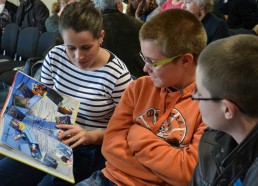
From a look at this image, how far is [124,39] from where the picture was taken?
2504 millimetres

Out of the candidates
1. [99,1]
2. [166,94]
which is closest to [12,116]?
[166,94]

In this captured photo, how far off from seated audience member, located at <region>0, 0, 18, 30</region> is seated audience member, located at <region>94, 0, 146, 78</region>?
322 centimetres

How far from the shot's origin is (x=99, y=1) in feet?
9.20

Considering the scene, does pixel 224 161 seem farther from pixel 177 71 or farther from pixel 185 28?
pixel 185 28

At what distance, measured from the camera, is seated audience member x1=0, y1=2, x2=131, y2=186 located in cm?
145

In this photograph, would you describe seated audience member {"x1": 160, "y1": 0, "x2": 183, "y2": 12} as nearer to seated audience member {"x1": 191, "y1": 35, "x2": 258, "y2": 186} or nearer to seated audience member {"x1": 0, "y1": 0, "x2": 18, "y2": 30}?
seated audience member {"x1": 191, "y1": 35, "x2": 258, "y2": 186}

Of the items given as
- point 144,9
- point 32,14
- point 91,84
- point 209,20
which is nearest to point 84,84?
point 91,84

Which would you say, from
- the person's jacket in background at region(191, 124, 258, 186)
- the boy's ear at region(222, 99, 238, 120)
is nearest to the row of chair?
the person's jacket in background at region(191, 124, 258, 186)

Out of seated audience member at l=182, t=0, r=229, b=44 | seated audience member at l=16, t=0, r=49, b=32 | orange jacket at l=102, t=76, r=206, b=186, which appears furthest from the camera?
seated audience member at l=16, t=0, r=49, b=32

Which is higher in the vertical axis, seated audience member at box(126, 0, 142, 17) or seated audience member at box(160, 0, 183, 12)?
seated audience member at box(160, 0, 183, 12)

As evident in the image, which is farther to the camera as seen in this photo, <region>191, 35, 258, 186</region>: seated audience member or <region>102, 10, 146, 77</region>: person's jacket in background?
<region>102, 10, 146, 77</region>: person's jacket in background

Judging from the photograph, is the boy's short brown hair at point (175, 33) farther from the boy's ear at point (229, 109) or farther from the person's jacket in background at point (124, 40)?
the person's jacket in background at point (124, 40)

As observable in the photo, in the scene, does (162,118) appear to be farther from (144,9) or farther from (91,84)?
(144,9)

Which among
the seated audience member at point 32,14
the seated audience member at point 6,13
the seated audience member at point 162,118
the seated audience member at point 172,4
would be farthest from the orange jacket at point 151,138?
the seated audience member at point 6,13
